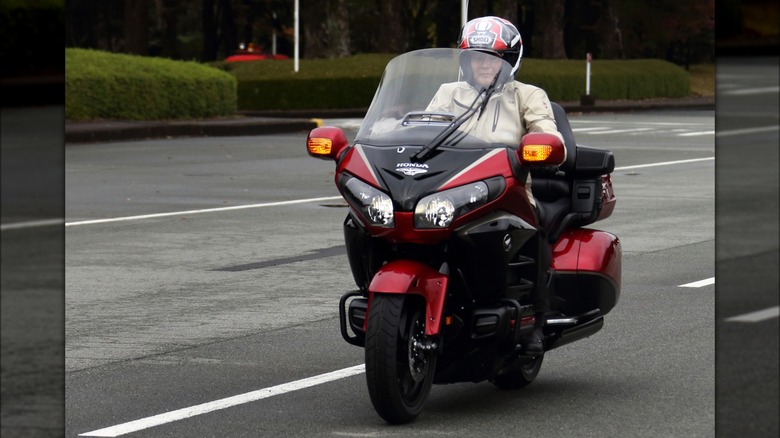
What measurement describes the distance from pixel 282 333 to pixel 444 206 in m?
2.87

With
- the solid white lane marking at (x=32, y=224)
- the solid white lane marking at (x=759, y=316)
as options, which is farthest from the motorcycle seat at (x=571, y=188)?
the solid white lane marking at (x=32, y=224)

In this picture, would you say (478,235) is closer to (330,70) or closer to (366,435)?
(366,435)

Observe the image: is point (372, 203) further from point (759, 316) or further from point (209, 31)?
point (209, 31)

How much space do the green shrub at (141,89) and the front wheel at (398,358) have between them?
2437 cm

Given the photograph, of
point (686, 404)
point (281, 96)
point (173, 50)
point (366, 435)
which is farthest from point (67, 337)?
point (173, 50)

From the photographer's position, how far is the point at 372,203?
5809 mm

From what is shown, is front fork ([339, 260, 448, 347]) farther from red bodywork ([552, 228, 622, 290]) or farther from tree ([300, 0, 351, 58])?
tree ([300, 0, 351, 58])

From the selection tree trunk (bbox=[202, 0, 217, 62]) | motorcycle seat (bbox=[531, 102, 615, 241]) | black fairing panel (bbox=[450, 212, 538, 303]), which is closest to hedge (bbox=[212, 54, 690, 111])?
tree trunk (bbox=[202, 0, 217, 62])

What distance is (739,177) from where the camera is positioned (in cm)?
338

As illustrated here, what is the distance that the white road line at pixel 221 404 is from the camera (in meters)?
5.90

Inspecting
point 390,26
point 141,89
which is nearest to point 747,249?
point 141,89

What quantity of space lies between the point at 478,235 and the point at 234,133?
25557 millimetres

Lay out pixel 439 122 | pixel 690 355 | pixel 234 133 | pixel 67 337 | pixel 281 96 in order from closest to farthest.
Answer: pixel 439 122 → pixel 690 355 → pixel 67 337 → pixel 234 133 → pixel 281 96

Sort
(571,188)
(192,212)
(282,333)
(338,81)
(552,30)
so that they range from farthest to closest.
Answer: (552,30), (338,81), (192,212), (282,333), (571,188)
